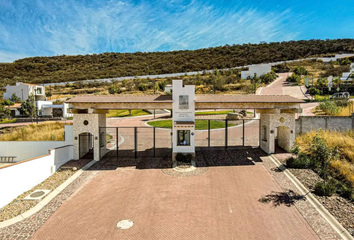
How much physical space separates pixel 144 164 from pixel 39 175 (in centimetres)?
673

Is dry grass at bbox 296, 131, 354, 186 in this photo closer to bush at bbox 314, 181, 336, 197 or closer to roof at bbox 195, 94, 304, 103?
bush at bbox 314, 181, 336, 197

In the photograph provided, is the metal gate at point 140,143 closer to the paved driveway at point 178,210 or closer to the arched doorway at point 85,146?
the arched doorway at point 85,146

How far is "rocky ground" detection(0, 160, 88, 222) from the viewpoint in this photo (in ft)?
34.0

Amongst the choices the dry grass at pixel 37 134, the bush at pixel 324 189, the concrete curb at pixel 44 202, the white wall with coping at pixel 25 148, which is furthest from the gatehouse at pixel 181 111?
the dry grass at pixel 37 134

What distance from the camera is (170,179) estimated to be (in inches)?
532

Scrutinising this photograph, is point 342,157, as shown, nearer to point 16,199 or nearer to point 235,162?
point 235,162

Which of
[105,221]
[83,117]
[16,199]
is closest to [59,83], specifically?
[83,117]

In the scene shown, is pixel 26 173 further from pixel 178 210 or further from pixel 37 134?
pixel 37 134

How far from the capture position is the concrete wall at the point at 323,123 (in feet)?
64.7

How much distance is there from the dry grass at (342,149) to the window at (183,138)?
26.1ft

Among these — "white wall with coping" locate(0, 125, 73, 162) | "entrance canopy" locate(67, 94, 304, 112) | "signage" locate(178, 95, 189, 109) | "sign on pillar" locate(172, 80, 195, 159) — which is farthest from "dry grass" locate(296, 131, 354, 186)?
"white wall with coping" locate(0, 125, 73, 162)

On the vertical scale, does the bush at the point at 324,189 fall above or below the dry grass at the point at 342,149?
below

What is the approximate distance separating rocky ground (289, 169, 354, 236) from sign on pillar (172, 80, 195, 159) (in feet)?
24.6

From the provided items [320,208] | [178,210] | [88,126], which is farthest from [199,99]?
[320,208]
